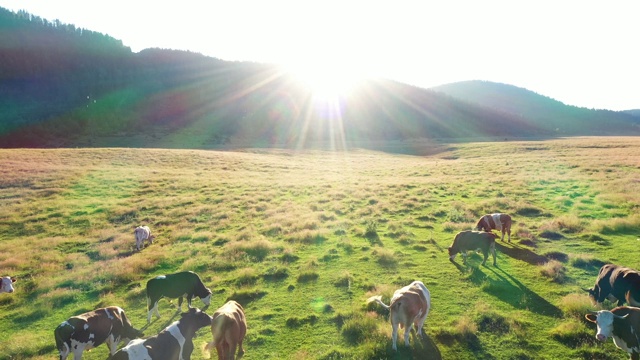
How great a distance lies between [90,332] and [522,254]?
53.9 feet

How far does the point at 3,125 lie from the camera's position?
5153 inches

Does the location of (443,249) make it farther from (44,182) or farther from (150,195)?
(44,182)

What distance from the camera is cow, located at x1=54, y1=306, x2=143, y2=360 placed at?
8719 millimetres

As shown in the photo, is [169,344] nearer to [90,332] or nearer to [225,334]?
[225,334]

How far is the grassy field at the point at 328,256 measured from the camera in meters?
9.86

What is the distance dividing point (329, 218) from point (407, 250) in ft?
25.8

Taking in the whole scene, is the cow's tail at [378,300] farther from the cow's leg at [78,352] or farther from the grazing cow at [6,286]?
the grazing cow at [6,286]

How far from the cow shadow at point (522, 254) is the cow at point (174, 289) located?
13012mm

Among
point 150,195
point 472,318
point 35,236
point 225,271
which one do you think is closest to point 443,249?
point 472,318

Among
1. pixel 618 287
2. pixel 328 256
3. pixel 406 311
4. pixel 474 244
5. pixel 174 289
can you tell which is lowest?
pixel 328 256

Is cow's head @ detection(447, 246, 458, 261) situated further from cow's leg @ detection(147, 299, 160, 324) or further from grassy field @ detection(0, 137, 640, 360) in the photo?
cow's leg @ detection(147, 299, 160, 324)

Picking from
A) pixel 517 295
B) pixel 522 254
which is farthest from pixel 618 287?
pixel 522 254

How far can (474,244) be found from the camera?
15.2 meters

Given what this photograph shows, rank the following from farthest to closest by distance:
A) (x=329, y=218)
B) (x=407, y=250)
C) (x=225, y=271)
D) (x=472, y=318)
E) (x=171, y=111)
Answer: (x=171, y=111), (x=329, y=218), (x=407, y=250), (x=225, y=271), (x=472, y=318)
